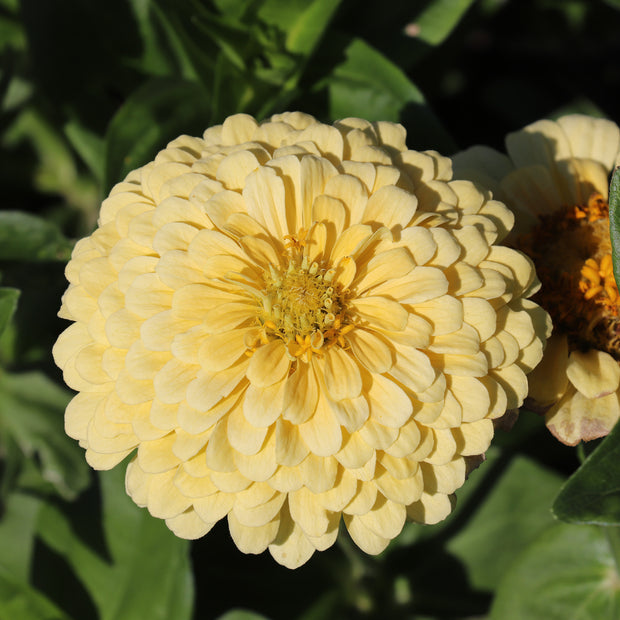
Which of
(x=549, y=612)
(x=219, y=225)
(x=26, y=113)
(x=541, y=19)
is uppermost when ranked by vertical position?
(x=541, y=19)

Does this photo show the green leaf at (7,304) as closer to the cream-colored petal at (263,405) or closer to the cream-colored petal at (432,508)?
the cream-colored petal at (263,405)

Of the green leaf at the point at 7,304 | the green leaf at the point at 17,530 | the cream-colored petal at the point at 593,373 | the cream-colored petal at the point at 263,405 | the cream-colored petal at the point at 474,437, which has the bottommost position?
the green leaf at the point at 17,530

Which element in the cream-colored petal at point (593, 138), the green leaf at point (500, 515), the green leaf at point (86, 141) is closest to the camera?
the cream-colored petal at point (593, 138)

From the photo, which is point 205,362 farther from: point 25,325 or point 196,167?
point 25,325

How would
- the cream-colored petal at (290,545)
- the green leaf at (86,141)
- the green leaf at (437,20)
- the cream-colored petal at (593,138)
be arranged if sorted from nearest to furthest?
1. the cream-colored petal at (290,545)
2. the cream-colored petal at (593,138)
3. the green leaf at (437,20)
4. the green leaf at (86,141)

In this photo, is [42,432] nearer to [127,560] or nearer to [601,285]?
[127,560]

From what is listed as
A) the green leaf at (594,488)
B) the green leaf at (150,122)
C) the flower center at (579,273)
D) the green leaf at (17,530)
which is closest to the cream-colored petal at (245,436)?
the green leaf at (594,488)

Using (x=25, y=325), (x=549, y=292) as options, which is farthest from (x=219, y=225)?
(x=25, y=325)

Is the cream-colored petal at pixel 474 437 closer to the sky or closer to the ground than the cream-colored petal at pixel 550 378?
closer to the ground
